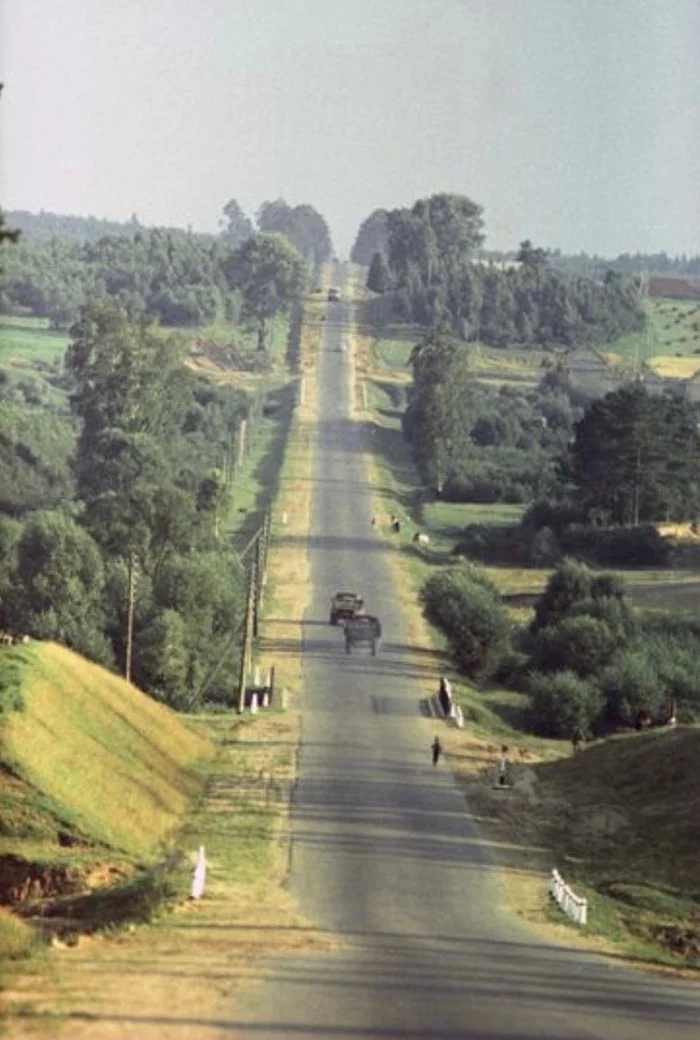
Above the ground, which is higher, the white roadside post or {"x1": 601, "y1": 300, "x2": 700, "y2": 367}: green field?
{"x1": 601, "y1": 300, "x2": 700, "y2": 367}: green field

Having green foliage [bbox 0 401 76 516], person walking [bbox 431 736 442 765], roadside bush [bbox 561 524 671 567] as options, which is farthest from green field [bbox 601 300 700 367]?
person walking [bbox 431 736 442 765]

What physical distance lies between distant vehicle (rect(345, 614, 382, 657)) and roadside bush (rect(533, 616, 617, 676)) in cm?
373

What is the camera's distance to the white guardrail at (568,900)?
1889cm

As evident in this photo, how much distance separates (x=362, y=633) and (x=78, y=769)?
22.4 m

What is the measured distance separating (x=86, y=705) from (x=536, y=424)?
6637cm

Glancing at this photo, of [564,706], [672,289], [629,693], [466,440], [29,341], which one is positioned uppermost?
[672,289]

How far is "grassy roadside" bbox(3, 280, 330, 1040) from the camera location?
12.9 metres

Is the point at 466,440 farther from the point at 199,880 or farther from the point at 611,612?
the point at 199,880

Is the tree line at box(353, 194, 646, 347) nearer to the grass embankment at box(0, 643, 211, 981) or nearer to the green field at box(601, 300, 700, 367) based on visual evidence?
the green field at box(601, 300, 700, 367)

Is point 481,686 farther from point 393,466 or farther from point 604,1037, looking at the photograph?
point 393,466

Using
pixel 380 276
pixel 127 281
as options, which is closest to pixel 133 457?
pixel 127 281

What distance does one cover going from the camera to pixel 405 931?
696 inches

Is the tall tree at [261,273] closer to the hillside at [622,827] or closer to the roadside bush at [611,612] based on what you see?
the roadside bush at [611,612]

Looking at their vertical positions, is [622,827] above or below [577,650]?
above
